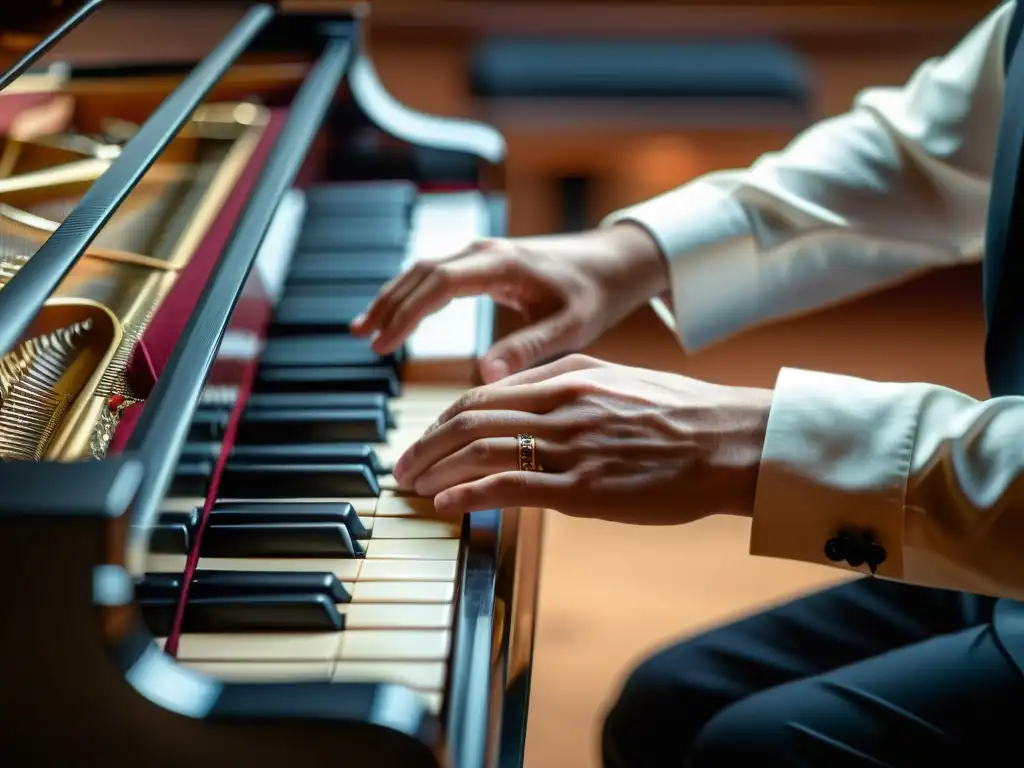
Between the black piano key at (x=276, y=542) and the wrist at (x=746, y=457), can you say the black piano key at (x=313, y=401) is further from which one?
the wrist at (x=746, y=457)

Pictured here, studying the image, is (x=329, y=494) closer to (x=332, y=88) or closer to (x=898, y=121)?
(x=332, y=88)

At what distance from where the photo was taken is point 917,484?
0.84 m

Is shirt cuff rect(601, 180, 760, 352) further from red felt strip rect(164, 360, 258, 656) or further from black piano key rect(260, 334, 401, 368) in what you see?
red felt strip rect(164, 360, 258, 656)

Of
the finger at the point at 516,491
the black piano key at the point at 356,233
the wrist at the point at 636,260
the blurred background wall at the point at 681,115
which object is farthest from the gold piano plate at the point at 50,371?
the blurred background wall at the point at 681,115

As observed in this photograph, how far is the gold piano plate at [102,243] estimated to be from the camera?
0.85 meters

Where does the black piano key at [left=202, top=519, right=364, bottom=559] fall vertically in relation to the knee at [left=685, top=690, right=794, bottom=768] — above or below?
above

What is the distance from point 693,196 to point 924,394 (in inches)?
18.5

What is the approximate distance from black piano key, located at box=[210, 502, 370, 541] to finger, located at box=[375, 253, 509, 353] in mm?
276

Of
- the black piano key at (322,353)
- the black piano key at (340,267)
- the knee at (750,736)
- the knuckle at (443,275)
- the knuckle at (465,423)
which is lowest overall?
the knee at (750,736)

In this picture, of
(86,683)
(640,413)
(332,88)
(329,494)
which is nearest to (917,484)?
(640,413)

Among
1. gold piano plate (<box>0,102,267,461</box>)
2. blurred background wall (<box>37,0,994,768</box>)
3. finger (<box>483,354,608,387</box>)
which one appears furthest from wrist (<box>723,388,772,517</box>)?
blurred background wall (<box>37,0,994,768</box>)

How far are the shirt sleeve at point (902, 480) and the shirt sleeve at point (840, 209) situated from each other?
0.40 meters

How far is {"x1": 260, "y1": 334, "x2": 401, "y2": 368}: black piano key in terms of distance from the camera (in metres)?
1.13

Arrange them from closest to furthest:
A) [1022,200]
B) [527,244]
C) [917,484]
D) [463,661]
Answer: [463,661]
[917,484]
[1022,200]
[527,244]
